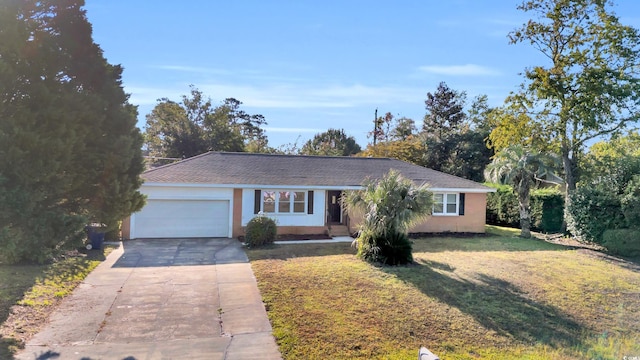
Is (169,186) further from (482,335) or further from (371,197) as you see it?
(482,335)

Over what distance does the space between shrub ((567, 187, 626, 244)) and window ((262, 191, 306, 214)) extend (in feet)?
40.9

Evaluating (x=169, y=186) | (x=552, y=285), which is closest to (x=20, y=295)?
(x=169, y=186)

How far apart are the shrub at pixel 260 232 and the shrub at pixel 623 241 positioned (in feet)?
44.8

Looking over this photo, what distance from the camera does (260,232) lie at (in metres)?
15.1

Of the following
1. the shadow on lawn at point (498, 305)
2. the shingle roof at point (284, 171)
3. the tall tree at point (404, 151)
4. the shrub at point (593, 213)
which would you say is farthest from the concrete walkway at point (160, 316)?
the tall tree at point (404, 151)

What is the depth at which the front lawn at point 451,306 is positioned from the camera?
262 inches

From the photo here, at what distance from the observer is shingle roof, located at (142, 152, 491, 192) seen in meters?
17.8

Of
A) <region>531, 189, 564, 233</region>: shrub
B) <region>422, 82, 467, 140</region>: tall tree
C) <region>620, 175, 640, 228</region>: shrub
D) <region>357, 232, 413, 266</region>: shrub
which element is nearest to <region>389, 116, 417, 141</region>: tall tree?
<region>422, 82, 467, 140</region>: tall tree

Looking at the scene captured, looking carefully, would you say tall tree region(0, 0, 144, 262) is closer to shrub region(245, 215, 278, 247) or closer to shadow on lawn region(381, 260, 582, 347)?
shrub region(245, 215, 278, 247)

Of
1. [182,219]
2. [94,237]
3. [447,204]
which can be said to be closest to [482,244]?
[447,204]

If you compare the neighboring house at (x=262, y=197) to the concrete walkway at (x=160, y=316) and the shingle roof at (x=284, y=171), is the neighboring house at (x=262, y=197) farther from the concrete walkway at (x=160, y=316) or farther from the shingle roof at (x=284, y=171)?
the concrete walkway at (x=160, y=316)

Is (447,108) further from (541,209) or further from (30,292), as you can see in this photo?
(30,292)

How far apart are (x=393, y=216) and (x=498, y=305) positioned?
3.98 m

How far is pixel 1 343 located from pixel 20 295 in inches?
103
